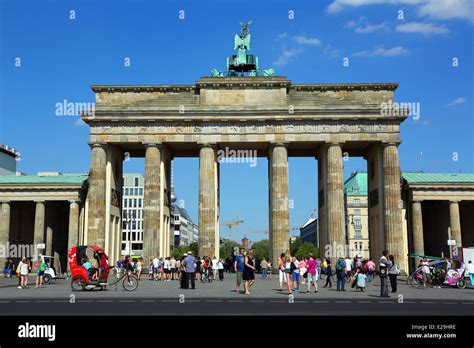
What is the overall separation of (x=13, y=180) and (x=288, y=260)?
41.7 m

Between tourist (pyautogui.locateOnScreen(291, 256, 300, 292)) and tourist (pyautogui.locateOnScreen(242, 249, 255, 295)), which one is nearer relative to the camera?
tourist (pyautogui.locateOnScreen(242, 249, 255, 295))

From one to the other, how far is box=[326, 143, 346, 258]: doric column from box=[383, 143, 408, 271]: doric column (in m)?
4.33

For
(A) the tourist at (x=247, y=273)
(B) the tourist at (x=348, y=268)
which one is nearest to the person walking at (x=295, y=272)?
(A) the tourist at (x=247, y=273)

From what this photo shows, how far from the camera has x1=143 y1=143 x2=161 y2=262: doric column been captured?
5059cm

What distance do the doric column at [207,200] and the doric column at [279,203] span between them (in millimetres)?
5785

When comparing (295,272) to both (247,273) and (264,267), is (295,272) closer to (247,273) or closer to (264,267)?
(247,273)

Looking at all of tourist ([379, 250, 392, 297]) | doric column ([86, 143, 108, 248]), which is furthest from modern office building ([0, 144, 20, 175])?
tourist ([379, 250, 392, 297])

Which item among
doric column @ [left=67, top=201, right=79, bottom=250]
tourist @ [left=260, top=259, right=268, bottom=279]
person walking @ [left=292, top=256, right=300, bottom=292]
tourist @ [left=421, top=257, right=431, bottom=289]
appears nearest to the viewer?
person walking @ [left=292, top=256, right=300, bottom=292]

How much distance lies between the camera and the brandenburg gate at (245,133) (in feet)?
166

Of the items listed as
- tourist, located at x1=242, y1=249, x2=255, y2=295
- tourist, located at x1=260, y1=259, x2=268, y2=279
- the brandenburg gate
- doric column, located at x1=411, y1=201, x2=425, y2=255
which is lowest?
tourist, located at x1=260, y1=259, x2=268, y2=279

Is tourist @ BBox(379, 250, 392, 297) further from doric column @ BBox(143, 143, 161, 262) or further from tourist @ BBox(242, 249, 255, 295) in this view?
doric column @ BBox(143, 143, 161, 262)

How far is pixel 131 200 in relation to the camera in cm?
12581
